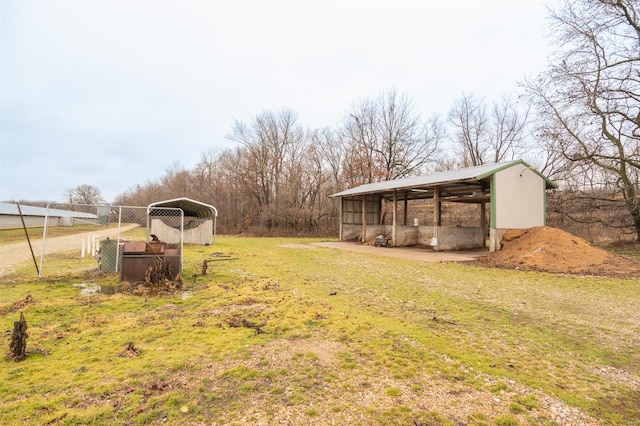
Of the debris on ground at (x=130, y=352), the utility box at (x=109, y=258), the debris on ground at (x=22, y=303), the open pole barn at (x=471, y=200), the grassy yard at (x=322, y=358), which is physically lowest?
the grassy yard at (x=322, y=358)

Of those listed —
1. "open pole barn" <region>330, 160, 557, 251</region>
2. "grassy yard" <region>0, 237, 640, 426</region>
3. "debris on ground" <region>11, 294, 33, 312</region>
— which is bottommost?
"grassy yard" <region>0, 237, 640, 426</region>

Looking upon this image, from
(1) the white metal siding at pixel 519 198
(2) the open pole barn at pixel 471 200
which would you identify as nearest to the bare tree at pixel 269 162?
(2) the open pole barn at pixel 471 200

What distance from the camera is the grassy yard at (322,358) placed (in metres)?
2.46

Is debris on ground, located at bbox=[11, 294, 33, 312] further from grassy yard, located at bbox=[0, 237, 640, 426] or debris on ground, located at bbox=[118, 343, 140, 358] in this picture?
debris on ground, located at bbox=[118, 343, 140, 358]

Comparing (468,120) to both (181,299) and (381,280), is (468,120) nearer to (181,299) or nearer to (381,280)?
(381,280)

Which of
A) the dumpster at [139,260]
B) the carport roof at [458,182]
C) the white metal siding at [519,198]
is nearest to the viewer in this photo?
the dumpster at [139,260]

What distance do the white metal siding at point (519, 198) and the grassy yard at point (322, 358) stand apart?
7.05 meters

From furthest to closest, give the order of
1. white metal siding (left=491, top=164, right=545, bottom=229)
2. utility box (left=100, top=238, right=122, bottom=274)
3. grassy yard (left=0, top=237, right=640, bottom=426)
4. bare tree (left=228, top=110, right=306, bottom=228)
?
bare tree (left=228, top=110, right=306, bottom=228)
white metal siding (left=491, top=164, right=545, bottom=229)
utility box (left=100, top=238, right=122, bottom=274)
grassy yard (left=0, top=237, right=640, bottom=426)

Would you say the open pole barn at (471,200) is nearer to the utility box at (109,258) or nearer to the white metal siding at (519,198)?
the white metal siding at (519,198)

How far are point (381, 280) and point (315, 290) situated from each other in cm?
212

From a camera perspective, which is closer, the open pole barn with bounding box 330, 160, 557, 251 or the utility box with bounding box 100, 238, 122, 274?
the utility box with bounding box 100, 238, 122, 274

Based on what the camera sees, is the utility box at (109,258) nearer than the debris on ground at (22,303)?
No

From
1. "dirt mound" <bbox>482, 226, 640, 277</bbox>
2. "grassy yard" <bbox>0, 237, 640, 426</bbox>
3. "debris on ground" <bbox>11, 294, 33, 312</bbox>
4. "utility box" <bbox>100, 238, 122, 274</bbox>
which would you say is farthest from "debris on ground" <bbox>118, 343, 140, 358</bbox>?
"dirt mound" <bbox>482, 226, 640, 277</bbox>

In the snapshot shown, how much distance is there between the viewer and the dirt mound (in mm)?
9828
